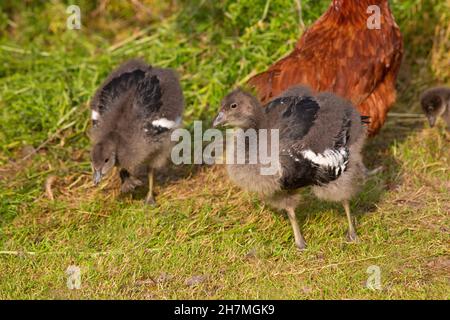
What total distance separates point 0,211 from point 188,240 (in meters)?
1.67

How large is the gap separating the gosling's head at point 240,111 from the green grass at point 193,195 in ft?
3.34

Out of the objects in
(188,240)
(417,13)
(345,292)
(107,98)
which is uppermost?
(417,13)

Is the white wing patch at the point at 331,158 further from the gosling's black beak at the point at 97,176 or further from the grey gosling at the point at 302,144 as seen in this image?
the gosling's black beak at the point at 97,176

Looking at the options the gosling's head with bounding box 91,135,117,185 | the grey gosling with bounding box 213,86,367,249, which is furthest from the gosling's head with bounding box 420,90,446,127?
the gosling's head with bounding box 91,135,117,185

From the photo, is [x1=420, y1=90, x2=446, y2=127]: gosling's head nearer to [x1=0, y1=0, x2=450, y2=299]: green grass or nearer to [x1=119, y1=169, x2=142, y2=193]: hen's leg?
[x1=0, y1=0, x2=450, y2=299]: green grass

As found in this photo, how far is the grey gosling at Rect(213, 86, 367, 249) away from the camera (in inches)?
210

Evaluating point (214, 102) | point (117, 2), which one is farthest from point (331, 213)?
point (117, 2)

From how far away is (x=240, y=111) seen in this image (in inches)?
215

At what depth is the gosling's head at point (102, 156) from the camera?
19.7 feet

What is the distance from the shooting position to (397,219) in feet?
20.2

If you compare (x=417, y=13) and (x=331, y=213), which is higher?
(x=417, y=13)

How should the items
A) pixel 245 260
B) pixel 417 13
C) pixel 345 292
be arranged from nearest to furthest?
pixel 345 292, pixel 245 260, pixel 417 13

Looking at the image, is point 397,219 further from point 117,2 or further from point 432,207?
point 117,2

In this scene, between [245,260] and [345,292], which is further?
[245,260]
